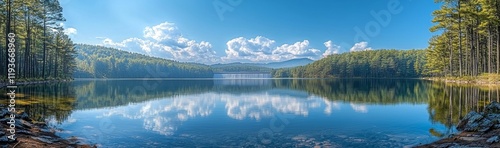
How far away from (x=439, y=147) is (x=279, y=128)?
245 inches

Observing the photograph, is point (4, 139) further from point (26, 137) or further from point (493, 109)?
point (493, 109)

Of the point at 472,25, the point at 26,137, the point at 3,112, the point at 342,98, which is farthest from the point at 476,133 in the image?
the point at 472,25

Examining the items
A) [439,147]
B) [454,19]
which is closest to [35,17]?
[439,147]

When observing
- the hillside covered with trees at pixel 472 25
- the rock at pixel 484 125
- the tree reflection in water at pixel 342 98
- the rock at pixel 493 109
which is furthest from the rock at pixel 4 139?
the hillside covered with trees at pixel 472 25

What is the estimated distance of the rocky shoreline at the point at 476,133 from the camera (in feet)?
29.7

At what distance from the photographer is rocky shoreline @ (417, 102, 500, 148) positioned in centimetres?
906

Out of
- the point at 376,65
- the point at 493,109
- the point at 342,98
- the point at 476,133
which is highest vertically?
the point at 376,65

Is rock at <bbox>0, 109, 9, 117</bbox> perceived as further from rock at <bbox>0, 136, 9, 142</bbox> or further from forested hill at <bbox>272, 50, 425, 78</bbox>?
forested hill at <bbox>272, 50, 425, 78</bbox>

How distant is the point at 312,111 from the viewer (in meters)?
19.6

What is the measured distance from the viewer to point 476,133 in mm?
10758

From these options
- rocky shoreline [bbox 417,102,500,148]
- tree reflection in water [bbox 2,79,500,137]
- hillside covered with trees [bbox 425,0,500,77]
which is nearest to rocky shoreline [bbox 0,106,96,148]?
tree reflection in water [bbox 2,79,500,137]

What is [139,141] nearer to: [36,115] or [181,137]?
[181,137]

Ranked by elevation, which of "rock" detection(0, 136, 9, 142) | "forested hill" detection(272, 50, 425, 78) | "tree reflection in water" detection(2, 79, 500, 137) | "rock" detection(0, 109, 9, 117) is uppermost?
"forested hill" detection(272, 50, 425, 78)

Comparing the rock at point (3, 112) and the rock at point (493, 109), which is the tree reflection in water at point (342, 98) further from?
the rock at point (3, 112)
